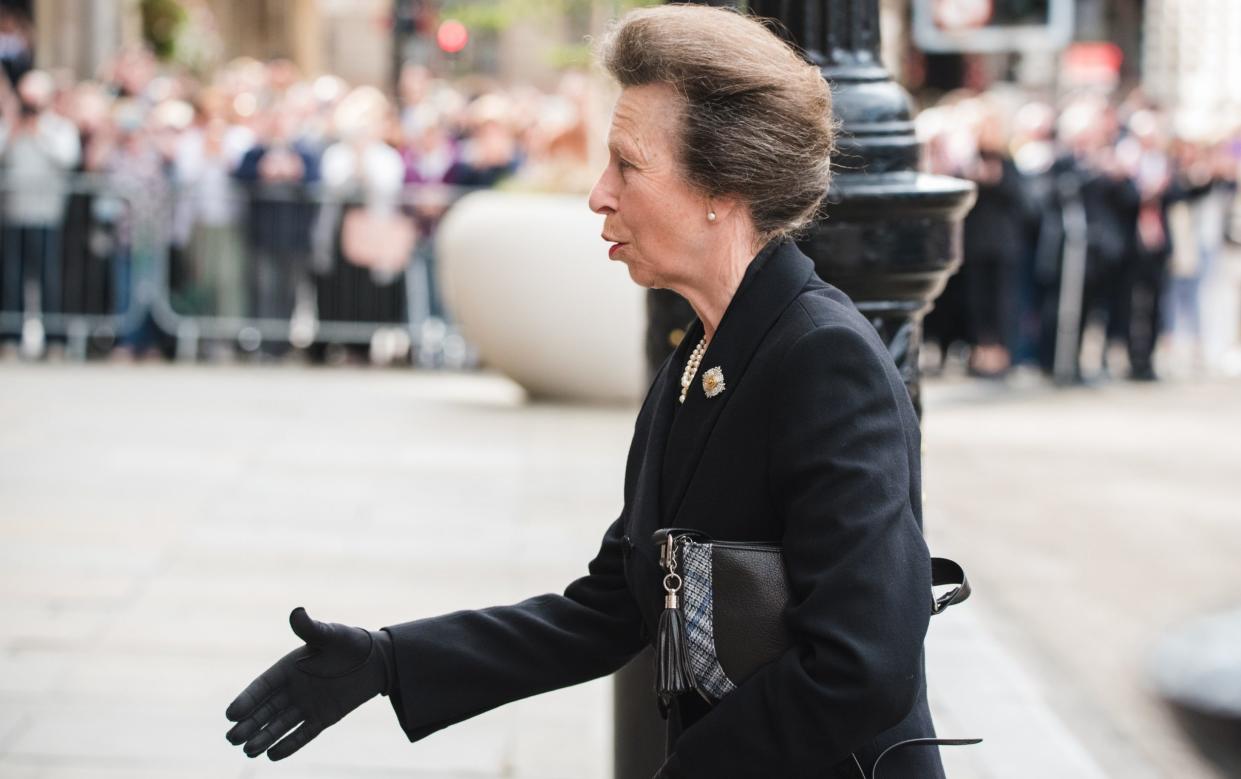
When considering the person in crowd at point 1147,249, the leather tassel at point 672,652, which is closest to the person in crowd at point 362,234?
the person in crowd at point 1147,249

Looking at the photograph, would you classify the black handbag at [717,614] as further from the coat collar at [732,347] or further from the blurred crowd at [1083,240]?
the blurred crowd at [1083,240]

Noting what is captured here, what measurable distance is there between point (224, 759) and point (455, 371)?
8995 millimetres

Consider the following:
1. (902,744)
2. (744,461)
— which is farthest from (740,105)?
(902,744)

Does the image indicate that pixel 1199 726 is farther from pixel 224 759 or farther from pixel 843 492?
pixel 224 759

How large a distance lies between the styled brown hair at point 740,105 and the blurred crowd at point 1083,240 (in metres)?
12.4

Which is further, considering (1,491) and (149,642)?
(1,491)

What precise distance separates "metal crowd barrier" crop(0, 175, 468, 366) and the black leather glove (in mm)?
11507

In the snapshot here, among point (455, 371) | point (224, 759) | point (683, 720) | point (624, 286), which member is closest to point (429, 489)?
point (624, 286)

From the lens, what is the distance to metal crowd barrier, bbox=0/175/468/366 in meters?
13.6

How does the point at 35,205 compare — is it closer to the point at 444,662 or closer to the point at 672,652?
the point at 444,662

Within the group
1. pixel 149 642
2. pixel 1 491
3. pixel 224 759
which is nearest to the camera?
pixel 224 759

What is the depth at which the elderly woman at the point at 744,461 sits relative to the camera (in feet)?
6.66

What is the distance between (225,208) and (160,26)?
12.5 metres

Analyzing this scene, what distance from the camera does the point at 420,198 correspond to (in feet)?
45.6
